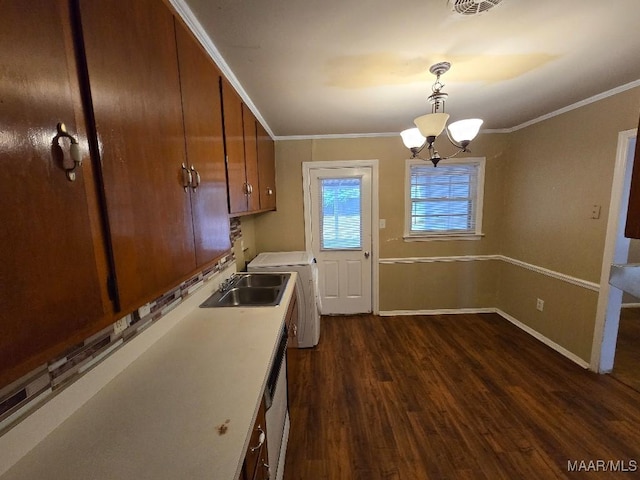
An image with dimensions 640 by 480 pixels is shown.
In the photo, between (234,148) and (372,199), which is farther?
(372,199)

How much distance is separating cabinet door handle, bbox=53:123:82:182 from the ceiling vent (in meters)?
1.37

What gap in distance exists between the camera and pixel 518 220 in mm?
2953

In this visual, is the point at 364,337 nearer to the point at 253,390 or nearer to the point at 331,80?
the point at 253,390

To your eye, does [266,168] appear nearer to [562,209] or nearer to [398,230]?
[398,230]

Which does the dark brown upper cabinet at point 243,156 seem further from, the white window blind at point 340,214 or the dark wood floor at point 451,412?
the dark wood floor at point 451,412

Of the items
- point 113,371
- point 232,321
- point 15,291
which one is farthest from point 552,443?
point 15,291

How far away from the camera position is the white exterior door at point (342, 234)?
125 inches

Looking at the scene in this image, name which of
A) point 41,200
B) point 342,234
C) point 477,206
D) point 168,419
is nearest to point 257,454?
point 168,419

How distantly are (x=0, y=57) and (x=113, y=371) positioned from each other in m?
0.97

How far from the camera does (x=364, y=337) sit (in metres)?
2.86

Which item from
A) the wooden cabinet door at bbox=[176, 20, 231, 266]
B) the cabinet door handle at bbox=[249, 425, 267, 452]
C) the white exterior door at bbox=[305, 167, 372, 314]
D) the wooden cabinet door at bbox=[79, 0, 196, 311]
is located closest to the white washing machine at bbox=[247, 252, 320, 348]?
the white exterior door at bbox=[305, 167, 372, 314]

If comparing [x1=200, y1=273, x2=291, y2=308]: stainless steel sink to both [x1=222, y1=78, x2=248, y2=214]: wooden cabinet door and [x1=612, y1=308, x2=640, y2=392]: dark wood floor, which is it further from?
[x1=612, y1=308, x2=640, y2=392]: dark wood floor

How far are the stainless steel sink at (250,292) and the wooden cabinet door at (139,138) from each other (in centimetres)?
79

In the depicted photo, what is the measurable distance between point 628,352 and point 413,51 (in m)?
3.34
